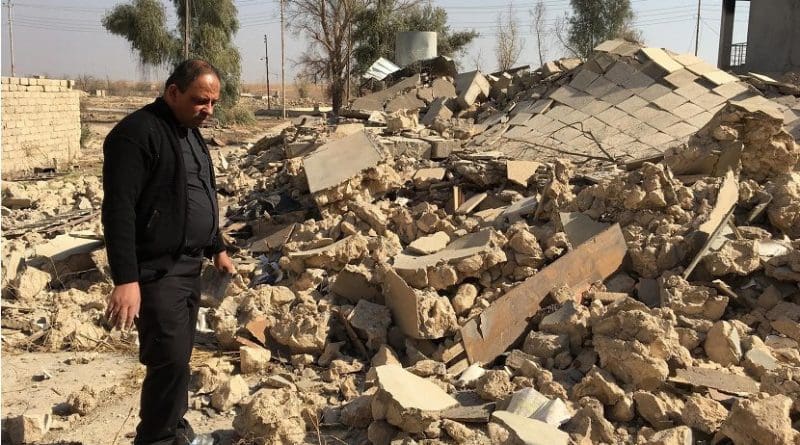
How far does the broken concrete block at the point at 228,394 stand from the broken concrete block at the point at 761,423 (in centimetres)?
255

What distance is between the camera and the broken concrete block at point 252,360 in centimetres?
410

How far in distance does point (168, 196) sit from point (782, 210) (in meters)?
4.41

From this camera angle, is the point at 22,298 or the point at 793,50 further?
the point at 793,50

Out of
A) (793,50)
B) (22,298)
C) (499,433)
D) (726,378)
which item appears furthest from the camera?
(793,50)

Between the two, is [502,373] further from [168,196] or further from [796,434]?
[168,196]

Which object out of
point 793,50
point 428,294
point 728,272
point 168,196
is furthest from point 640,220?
point 793,50

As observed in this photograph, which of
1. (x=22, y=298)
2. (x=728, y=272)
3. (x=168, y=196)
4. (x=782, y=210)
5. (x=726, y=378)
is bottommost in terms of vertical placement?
(x=22, y=298)

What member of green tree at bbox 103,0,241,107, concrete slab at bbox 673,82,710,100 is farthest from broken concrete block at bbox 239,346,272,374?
green tree at bbox 103,0,241,107

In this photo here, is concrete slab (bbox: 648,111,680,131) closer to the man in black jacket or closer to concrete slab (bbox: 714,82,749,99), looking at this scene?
concrete slab (bbox: 714,82,749,99)

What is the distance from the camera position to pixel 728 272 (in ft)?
13.6

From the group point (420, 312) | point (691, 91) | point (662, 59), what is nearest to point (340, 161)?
point (420, 312)

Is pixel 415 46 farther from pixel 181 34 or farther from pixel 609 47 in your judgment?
pixel 181 34

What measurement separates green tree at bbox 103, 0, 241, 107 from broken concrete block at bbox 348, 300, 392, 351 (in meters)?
23.9

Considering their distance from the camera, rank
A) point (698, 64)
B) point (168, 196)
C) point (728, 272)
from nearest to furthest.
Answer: point (168, 196) < point (728, 272) < point (698, 64)
